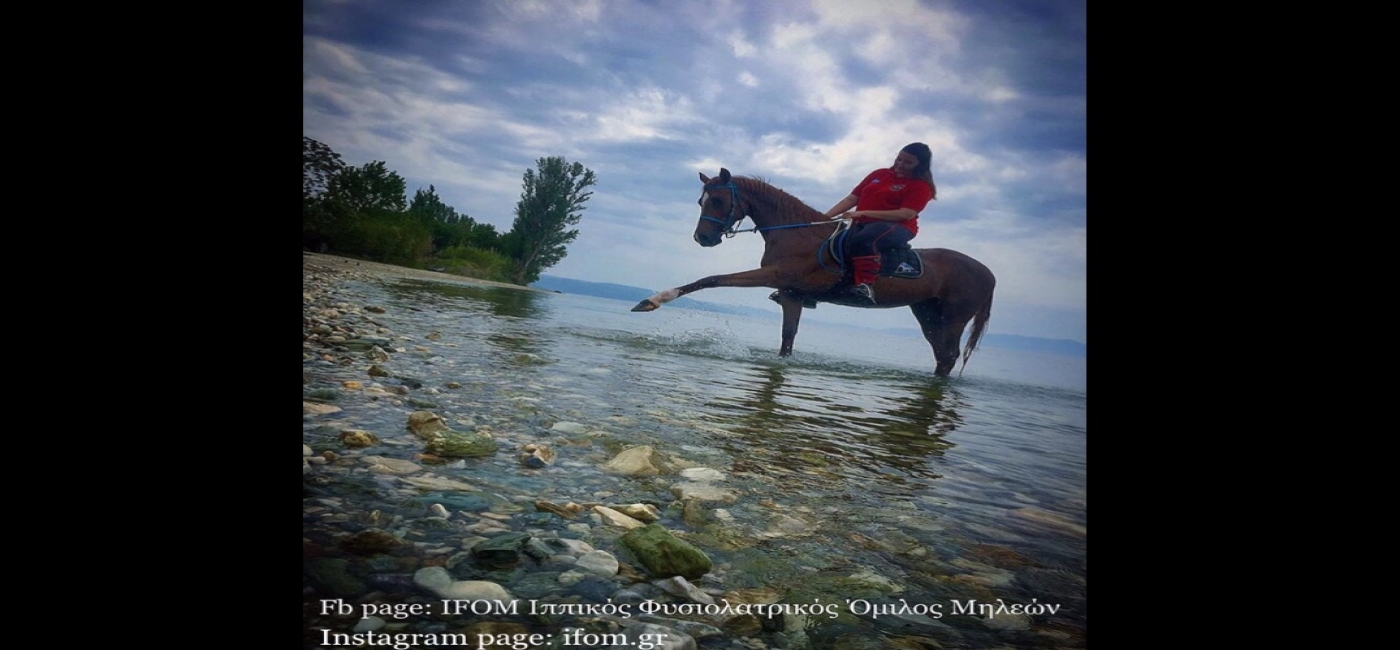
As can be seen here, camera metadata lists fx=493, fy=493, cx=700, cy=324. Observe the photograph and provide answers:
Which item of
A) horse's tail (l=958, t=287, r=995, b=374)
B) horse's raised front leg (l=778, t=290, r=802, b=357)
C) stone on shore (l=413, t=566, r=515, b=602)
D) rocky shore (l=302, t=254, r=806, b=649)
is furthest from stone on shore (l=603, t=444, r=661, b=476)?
horse's tail (l=958, t=287, r=995, b=374)

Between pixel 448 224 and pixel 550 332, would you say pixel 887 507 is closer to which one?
pixel 550 332

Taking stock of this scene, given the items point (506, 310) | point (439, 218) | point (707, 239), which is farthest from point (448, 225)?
point (707, 239)

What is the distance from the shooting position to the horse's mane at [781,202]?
15.8 ft

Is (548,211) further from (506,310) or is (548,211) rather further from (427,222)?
(506,310)

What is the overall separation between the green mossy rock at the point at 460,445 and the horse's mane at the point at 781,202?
3.49 metres

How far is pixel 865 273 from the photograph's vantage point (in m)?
4.71

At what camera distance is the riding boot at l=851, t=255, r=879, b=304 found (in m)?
4.65

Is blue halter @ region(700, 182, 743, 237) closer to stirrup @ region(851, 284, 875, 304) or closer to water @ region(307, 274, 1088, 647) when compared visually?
water @ region(307, 274, 1088, 647)

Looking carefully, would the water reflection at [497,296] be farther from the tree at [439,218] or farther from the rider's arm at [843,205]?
the rider's arm at [843,205]

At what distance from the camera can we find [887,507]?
193cm

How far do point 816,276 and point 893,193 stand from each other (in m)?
1.24

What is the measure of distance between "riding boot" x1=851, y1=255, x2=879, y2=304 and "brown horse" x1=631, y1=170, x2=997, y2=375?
80 mm
